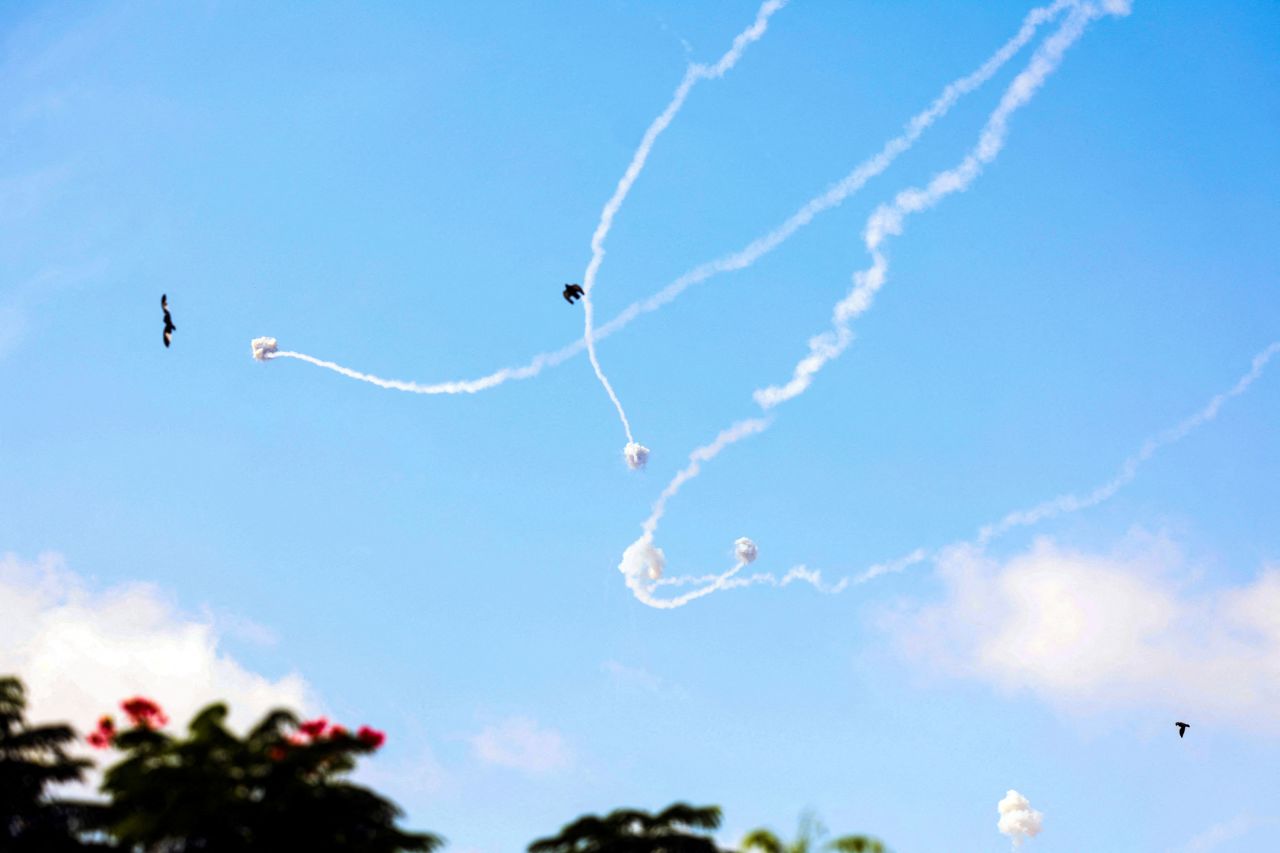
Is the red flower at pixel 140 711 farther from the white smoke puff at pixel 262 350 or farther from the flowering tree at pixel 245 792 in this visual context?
the white smoke puff at pixel 262 350

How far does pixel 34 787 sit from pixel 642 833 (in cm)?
1230

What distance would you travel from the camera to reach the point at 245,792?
86.2 feet

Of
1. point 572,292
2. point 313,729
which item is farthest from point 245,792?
point 572,292

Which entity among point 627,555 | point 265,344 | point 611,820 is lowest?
point 611,820

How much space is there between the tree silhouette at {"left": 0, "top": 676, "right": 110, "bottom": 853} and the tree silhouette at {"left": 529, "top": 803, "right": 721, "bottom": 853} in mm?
9611

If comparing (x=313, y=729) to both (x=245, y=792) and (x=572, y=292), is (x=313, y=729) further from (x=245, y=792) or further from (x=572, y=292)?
(x=572, y=292)

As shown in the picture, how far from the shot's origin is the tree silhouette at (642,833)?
29328mm

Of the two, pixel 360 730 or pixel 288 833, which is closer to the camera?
pixel 288 833

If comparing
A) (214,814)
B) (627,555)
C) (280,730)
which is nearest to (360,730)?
(280,730)

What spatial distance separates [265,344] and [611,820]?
4420 centimetres

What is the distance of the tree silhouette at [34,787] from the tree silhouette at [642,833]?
9.61 m

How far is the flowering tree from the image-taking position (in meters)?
25.6

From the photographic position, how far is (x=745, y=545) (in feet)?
232

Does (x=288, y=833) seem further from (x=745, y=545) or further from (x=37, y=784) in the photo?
(x=745, y=545)
